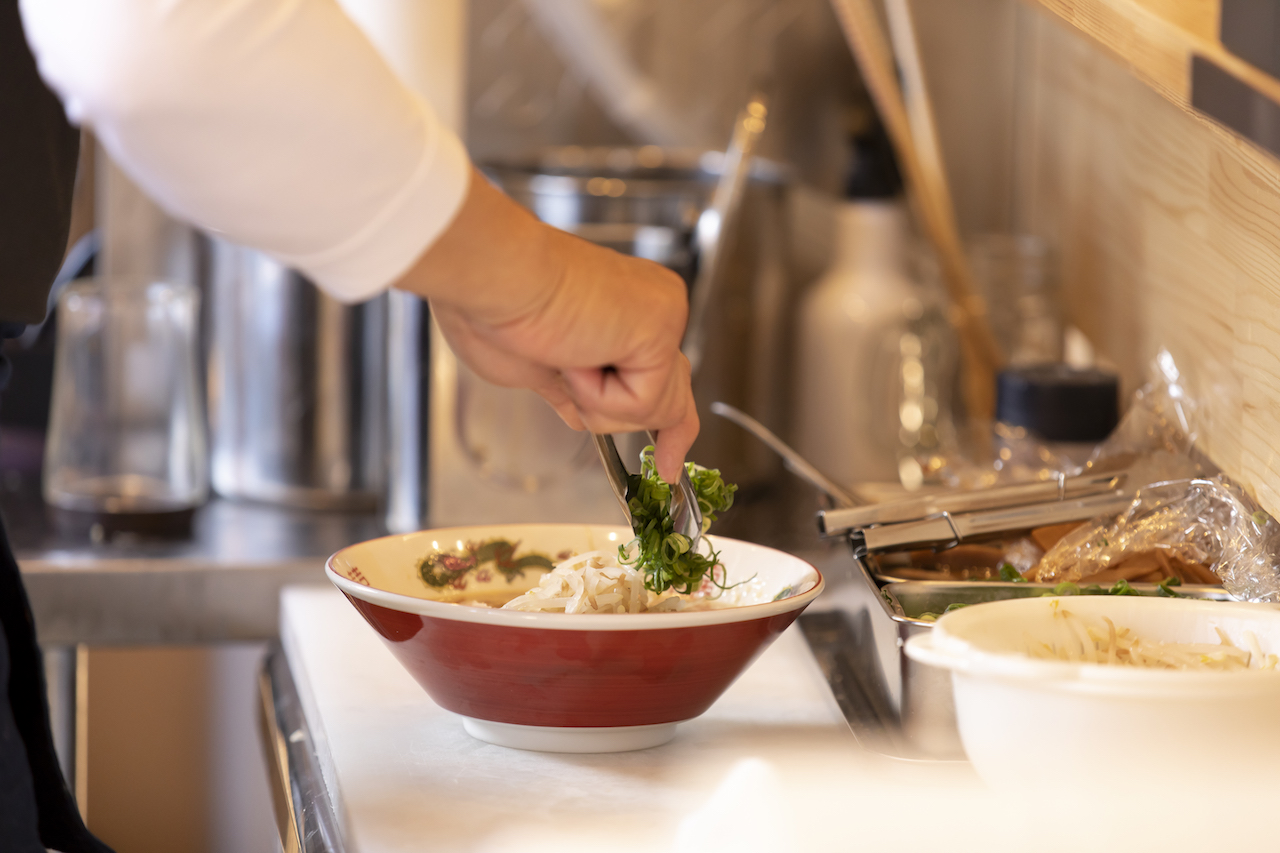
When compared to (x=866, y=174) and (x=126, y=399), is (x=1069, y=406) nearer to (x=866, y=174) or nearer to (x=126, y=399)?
(x=866, y=174)

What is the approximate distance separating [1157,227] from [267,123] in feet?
2.55

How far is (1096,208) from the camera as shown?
1.27 meters

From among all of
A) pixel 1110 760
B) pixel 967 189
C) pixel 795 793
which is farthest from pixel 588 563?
pixel 967 189

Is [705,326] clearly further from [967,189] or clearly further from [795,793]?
[795,793]

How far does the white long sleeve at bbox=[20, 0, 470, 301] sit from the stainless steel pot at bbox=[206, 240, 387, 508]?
0.77m

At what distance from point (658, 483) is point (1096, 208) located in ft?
2.34

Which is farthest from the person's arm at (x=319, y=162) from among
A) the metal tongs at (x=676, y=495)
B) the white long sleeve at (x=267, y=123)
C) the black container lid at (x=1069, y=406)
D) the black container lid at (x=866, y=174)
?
the black container lid at (x=866, y=174)

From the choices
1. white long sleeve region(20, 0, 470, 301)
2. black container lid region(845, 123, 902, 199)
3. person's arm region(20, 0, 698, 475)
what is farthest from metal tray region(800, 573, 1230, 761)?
black container lid region(845, 123, 902, 199)

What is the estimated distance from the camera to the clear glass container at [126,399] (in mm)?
1228

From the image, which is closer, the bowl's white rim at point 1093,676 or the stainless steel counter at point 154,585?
the bowl's white rim at point 1093,676

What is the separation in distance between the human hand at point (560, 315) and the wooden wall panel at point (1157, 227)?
0.91ft

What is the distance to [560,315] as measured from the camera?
23.6 inches

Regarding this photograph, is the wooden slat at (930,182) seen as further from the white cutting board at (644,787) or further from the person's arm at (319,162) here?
the person's arm at (319,162)

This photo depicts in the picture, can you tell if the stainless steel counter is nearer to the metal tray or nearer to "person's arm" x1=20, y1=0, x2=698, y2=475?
the metal tray
